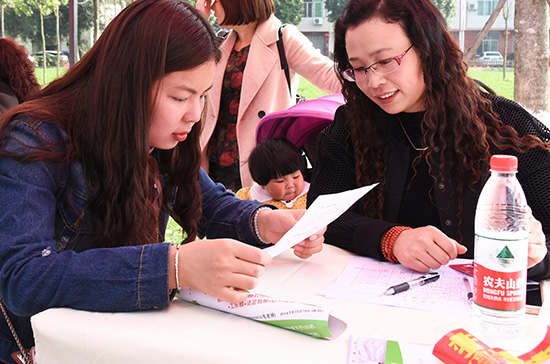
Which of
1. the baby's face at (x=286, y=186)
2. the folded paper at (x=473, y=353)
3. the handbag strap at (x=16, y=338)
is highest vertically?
the folded paper at (x=473, y=353)

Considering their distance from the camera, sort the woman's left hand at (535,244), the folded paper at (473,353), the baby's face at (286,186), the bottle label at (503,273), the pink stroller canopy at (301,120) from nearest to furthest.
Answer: the folded paper at (473,353) < the bottle label at (503,273) < the woman's left hand at (535,244) < the pink stroller canopy at (301,120) < the baby's face at (286,186)

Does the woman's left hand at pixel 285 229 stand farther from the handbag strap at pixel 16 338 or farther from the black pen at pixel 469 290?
the handbag strap at pixel 16 338

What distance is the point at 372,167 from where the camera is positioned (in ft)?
5.26

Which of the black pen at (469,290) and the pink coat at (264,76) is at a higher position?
the pink coat at (264,76)

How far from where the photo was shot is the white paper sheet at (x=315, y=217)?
40.2 inches

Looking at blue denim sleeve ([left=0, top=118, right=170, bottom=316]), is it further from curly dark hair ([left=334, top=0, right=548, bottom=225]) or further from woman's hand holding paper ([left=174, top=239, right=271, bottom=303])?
curly dark hair ([left=334, top=0, right=548, bottom=225])

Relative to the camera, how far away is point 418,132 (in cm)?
158

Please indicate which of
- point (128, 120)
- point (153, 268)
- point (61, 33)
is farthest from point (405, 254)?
point (61, 33)

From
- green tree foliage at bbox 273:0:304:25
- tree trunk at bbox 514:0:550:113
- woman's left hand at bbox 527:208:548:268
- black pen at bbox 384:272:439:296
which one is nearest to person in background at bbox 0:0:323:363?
black pen at bbox 384:272:439:296

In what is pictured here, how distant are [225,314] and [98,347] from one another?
0.73 feet

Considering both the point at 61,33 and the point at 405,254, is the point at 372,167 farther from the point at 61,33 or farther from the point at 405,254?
the point at 61,33

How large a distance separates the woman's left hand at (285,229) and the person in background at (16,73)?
8.49 ft

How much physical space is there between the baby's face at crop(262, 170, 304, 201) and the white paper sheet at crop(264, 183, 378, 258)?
1642mm

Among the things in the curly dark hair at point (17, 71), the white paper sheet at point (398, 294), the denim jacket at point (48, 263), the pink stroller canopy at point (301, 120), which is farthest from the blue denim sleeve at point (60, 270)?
the curly dark hair at point (17, 71)
